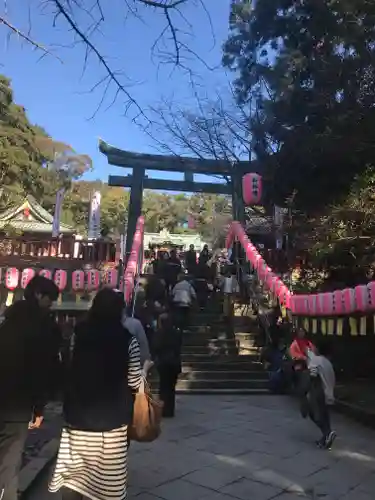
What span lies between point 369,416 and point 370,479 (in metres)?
2.35

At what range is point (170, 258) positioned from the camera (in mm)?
15422

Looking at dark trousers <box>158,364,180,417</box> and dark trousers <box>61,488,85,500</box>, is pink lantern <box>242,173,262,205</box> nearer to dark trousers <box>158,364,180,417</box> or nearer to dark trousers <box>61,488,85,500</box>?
dark trousers <box>158,364,180,417</box>

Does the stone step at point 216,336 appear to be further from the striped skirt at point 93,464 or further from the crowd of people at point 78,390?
the striped skirt at point 93,464

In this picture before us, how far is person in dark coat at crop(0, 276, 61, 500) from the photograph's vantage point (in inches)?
109

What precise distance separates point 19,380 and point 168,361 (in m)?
4.14

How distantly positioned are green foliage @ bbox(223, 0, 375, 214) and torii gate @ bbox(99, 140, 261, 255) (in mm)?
4394

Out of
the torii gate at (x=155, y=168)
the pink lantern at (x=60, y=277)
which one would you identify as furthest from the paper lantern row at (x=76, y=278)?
the torii gate at (x=155, y=168)

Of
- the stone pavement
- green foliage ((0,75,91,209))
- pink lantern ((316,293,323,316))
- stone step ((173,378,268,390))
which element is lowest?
the stone pavement

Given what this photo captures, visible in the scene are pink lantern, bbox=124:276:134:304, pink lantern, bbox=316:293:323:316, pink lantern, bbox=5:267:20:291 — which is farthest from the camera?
pink lantern, bbox=5:267:20:291

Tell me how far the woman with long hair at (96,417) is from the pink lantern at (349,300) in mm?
5258

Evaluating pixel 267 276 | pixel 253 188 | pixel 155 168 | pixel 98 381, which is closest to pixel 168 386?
pixel 98 381

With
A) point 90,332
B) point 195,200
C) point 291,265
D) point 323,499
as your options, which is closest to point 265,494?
point 323,499

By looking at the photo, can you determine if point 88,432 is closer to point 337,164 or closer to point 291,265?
point 337,164

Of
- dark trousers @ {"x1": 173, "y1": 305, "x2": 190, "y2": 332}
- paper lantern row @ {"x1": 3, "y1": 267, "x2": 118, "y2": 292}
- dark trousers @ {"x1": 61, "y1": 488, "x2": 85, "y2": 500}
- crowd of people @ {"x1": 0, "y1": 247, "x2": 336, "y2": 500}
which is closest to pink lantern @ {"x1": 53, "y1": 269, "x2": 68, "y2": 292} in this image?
paper lantern row @ {"x1": 3, "y1": 267, "x2": 118, "y2": 292}
